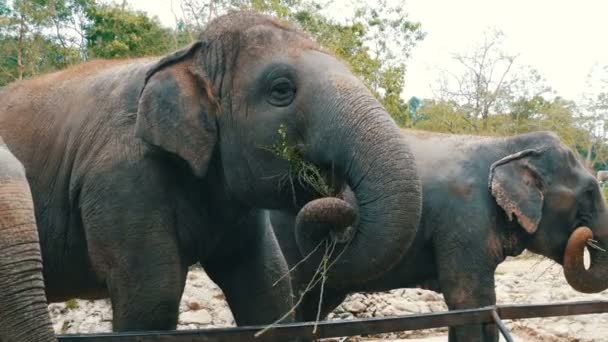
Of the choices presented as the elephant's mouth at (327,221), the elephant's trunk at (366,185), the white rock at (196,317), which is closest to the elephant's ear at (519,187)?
the elephant's trunk at (366,185)

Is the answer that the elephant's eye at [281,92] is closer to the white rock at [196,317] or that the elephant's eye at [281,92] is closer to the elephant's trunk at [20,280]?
the elephant's trunk at [20,280]

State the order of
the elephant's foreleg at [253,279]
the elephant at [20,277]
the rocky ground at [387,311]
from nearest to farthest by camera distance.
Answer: the elephant at [20,277] < the elephant's foreleg at [253,279] < the rocky ground at [387,311]

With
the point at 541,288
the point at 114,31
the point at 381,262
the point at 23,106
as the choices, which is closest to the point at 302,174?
the point at 381,262

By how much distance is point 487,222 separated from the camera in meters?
6.91

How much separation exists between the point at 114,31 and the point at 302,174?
17.3m

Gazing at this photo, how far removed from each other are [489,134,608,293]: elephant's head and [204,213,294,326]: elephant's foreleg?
2537mm

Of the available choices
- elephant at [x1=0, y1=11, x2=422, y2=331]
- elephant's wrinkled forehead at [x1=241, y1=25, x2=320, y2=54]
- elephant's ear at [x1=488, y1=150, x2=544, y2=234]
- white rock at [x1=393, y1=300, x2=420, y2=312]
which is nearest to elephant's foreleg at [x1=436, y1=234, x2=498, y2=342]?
A: elephant's ear at [x1=488, y1=150, x2=544, y2=234]

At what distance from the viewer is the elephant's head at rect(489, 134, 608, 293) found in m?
6.98

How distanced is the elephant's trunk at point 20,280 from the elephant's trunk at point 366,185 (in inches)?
49.5

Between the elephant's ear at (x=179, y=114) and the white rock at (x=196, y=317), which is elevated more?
the elephant's ear at (x=179, y=114)

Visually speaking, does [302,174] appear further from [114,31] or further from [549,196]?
[114,31]

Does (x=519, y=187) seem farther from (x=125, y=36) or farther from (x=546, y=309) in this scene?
(x=125, y=36)

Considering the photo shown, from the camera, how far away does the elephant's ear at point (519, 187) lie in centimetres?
687

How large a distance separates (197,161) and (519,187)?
3.39m
